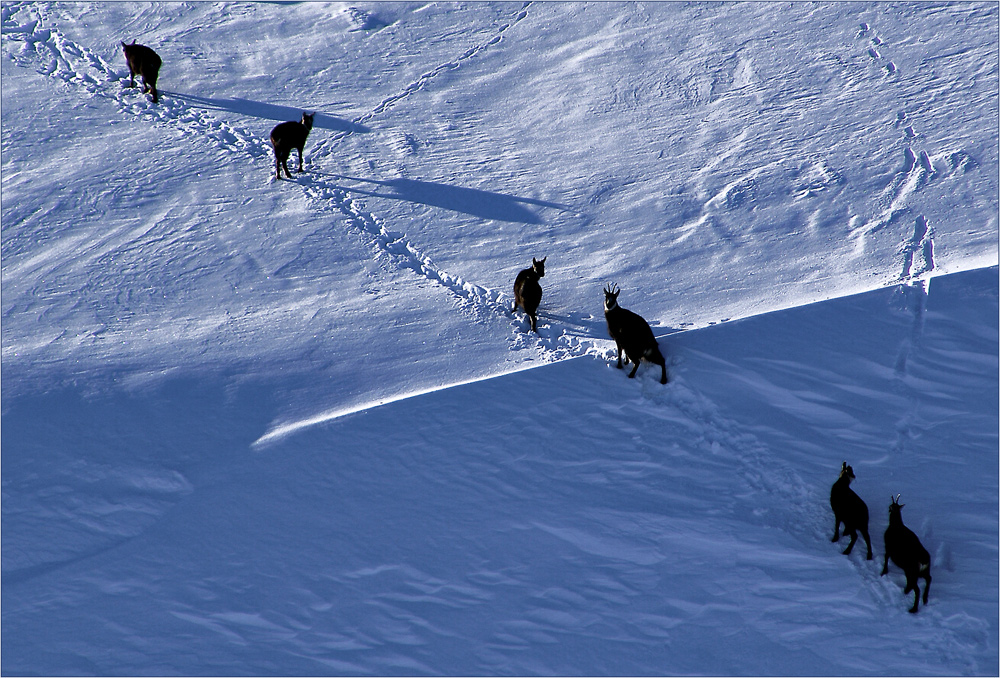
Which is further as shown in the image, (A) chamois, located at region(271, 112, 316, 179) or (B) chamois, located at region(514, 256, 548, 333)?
(A) chamois, located at region(271, 112, 316, 179)

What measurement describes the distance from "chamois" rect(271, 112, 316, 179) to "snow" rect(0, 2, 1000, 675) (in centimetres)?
35

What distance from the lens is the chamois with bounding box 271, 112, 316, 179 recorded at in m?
11.8

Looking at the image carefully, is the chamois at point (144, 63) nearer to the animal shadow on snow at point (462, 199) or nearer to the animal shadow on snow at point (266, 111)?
the animal shadow on snow at point (266, 111)

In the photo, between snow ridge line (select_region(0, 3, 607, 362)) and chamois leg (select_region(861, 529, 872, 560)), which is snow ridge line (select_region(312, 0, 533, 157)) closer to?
snow ridge line (select_region(0, 3, 607, 362))

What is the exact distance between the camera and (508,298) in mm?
9984

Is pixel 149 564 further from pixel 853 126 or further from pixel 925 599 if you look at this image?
pixel 853 126

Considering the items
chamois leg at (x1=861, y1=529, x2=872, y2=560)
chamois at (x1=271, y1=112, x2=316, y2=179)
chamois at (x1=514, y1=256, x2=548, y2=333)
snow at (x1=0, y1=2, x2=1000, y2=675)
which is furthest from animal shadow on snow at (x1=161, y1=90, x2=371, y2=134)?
chamois leg at (x1=861, y1=529, x2=872, y2=560)

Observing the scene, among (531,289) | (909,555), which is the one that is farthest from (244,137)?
(909,555)

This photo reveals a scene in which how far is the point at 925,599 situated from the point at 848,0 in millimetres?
11876

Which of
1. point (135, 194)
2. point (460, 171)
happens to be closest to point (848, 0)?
point (460, 171)

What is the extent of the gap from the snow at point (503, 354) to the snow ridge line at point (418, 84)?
4.6 inches

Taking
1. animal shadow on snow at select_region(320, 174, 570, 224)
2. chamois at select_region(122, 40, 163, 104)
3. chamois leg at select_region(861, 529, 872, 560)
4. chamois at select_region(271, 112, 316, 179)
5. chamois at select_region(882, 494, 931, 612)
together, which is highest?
chamois at select_region(122, 40, 163, 104)

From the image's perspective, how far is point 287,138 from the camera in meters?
11.8

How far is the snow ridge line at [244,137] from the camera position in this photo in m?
9.45
